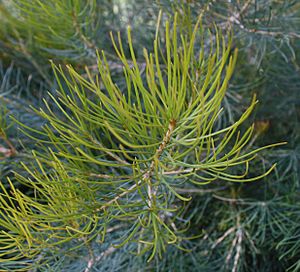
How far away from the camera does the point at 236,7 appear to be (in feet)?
1.96

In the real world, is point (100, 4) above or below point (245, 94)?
above

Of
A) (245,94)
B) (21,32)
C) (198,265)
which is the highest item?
(21,32)

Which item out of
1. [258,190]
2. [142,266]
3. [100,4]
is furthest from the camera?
[100,4]

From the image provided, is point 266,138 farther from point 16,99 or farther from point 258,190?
point 16,99

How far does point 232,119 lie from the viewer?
0.62 metres

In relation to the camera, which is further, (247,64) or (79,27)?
(247,64)

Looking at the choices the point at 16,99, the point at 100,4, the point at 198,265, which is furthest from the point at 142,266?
the point at 100,4

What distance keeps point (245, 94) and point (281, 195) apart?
15cm

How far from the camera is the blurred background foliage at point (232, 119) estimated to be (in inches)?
22.2

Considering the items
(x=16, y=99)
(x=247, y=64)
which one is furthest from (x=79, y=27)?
(x=247, y=64)

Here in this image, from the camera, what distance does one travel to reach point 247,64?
0.73 meters

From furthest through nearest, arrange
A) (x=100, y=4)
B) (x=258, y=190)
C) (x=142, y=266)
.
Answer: (x=100, y=4) < (x=258, y=190) < (x=142, y=266)

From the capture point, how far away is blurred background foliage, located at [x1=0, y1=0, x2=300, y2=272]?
563 millimetres

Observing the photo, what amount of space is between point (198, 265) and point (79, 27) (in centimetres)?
34
